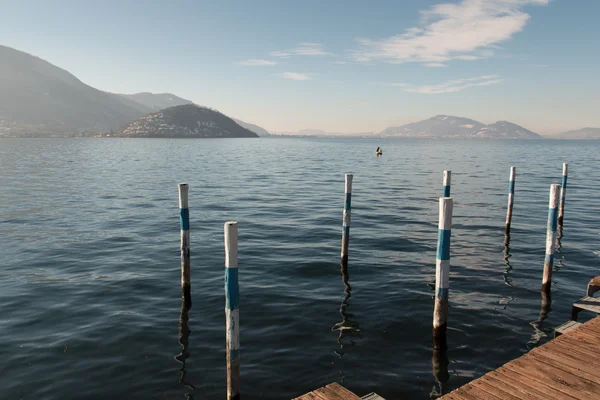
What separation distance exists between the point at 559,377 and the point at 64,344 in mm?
10147

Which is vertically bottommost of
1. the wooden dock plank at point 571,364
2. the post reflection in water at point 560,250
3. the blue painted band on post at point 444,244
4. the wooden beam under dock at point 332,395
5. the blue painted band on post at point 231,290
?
the post reflection in water at point 560,250

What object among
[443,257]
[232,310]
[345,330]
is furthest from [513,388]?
[345,330]

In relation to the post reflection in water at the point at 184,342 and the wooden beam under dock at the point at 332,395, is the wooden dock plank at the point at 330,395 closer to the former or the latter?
the wooden beam under dock at the point at 332,395

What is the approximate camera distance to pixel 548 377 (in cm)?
650

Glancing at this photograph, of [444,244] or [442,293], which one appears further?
[442,293]

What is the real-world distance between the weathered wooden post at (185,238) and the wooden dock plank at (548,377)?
791 centimetres

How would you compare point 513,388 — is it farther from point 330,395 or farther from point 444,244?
point 444,244

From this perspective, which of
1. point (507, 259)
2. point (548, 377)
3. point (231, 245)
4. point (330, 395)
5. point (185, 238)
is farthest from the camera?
point (507, 259)

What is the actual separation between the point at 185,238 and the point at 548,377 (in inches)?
351

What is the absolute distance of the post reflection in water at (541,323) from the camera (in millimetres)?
9750

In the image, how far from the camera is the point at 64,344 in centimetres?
968

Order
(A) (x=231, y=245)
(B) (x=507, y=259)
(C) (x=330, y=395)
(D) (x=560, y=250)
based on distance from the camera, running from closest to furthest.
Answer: (C) (x=330, y=395) < (A) (x=231, y=245) < (B) (x=507, y=259) < (D) (x=560, y=250)

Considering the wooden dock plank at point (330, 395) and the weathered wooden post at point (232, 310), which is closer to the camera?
the wooden dock plank at point (330, 395)

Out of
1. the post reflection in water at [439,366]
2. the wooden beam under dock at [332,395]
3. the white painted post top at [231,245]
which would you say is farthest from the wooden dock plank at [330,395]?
the post reflection in water at [439,366]
